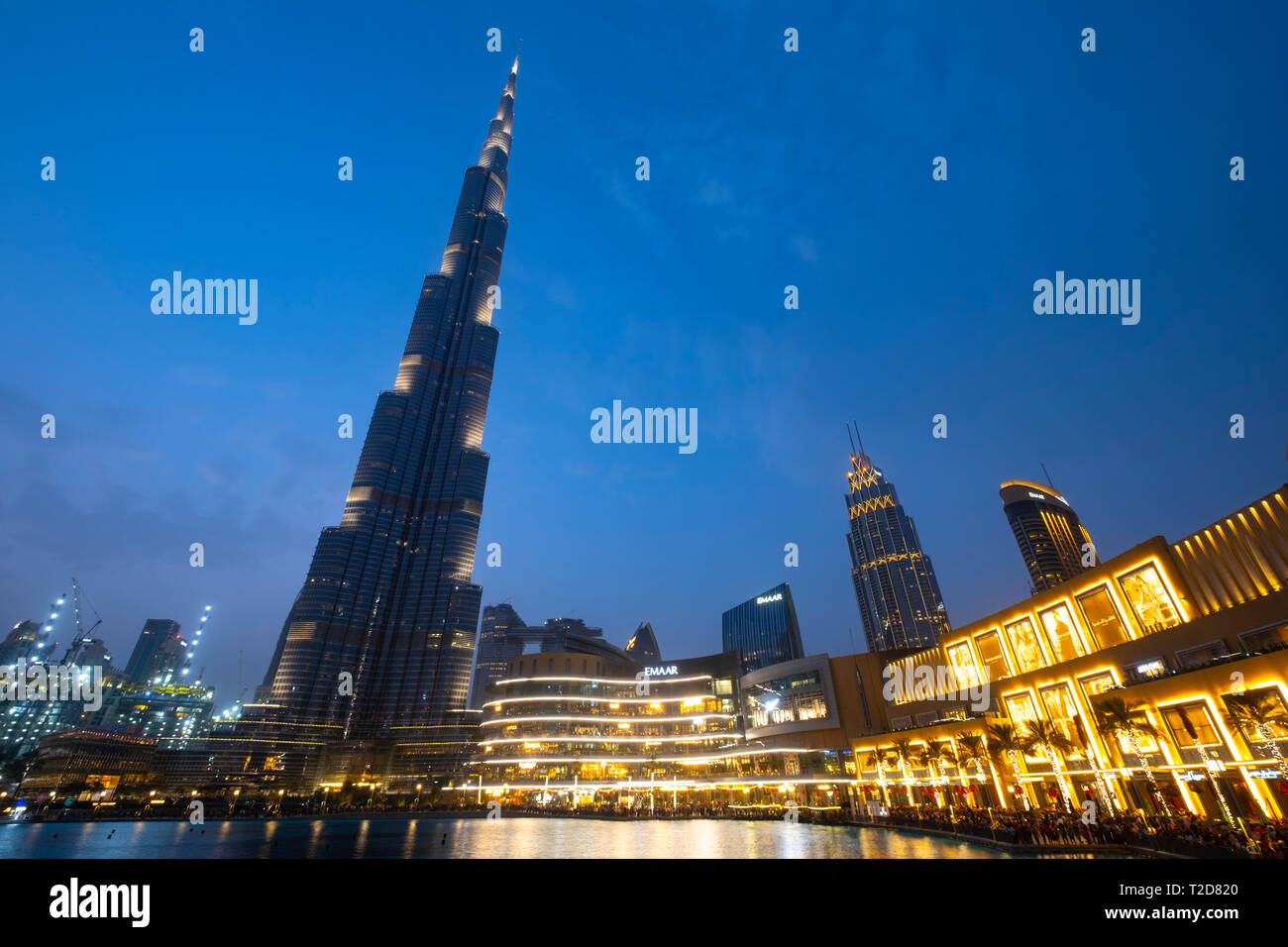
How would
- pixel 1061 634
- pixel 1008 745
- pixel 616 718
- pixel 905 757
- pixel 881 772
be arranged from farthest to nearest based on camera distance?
pixel 616 718 < pixel 881 772 < pixel 905 757 < pixel 1061 634 < pixel 1008 745

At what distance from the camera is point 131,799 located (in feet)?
423

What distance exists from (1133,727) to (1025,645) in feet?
53.1

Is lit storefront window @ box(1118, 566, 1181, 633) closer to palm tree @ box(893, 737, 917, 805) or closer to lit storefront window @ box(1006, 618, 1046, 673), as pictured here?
lit storefront window @ box(1006, 618, 1046, 673)

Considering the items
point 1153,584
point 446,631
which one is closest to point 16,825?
point 446,631

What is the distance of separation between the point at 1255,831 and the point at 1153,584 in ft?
61.6

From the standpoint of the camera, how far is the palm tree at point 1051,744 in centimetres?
4469

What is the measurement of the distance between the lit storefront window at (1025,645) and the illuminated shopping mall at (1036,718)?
0.61 ft

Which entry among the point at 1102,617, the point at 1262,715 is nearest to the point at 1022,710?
the point at 1102,617

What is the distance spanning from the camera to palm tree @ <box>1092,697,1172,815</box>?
37094mm

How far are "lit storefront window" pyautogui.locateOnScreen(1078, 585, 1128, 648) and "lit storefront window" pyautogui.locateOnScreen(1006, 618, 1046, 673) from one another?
6216 mm

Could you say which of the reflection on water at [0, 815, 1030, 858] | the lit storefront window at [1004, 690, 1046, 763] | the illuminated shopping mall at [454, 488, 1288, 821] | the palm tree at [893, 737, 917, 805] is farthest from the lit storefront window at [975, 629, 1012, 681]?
the reflection on water at [0, 815, 1030, 858]

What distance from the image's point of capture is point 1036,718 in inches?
1953

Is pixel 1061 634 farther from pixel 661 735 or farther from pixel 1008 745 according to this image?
pixel 661 735
